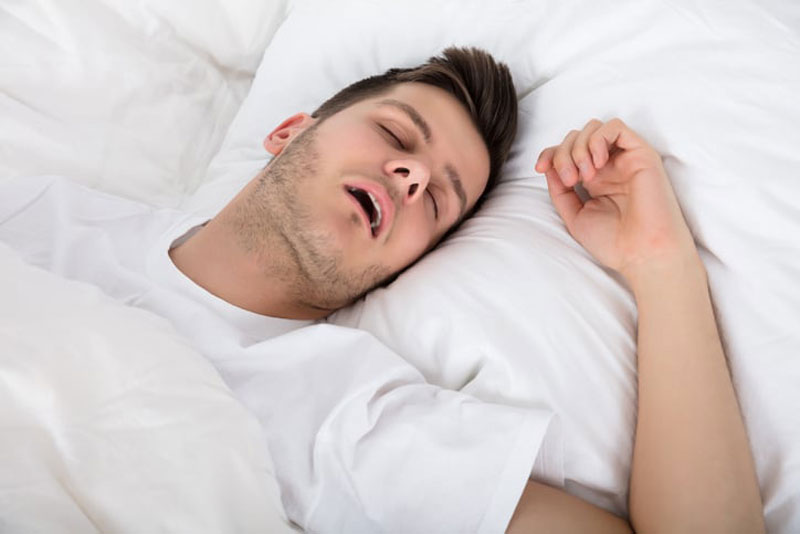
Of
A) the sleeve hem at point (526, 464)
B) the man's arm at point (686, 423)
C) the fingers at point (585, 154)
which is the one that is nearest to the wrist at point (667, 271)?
the man's arm at point (686, 423)

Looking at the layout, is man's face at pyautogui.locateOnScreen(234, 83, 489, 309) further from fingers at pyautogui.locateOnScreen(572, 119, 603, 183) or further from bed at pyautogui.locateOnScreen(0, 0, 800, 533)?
fingers at pyautogui.locateOnScreen(572, 119, 603, 183)

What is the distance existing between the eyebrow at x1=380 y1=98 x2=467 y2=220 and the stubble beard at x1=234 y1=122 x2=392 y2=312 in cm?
16

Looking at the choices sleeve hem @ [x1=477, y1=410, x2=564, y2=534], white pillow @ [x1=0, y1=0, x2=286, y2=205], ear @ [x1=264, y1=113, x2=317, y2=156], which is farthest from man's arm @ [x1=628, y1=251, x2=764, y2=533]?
white pillow @ [x1=0, y1=0, x2=286, y2=205]

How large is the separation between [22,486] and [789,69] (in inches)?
45.0

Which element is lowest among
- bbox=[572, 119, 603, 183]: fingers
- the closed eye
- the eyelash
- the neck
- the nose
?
the neck

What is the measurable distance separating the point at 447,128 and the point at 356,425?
0.61 m

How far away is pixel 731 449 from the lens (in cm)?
83

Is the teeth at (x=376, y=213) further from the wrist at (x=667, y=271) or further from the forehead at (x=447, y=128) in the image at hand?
the wrist at (x=667, y=271)

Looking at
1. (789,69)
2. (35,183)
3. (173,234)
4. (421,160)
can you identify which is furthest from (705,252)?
(35,183)

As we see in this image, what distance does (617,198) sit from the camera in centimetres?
110

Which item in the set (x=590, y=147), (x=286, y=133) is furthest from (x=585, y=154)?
(x=286, y=133)

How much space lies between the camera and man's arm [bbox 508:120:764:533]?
31.3 inches

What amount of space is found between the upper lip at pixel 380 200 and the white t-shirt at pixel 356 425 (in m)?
0.20

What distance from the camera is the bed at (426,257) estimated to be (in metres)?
0.72
